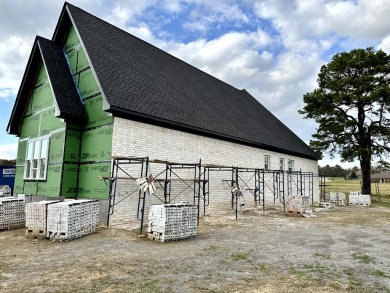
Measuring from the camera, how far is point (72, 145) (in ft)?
42.9

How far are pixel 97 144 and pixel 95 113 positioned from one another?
1416 millimetres

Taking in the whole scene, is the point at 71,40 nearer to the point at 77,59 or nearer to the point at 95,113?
the point at 77,59

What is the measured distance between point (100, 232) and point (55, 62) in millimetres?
9019

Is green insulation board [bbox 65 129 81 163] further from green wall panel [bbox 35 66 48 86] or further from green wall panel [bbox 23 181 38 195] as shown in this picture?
green wall panel [bbox 35 66 48 86]

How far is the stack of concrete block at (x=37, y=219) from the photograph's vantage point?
913 cm

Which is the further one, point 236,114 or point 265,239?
point 236,114

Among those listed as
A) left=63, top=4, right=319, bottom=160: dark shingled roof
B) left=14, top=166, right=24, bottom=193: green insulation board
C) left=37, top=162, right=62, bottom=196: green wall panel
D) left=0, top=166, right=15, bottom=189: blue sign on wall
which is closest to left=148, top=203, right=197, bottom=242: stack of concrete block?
left=63, top=4, right=319, bottom=160: dark shingled roof

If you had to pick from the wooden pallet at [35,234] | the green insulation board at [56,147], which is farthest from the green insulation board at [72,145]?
the wooden pallet at [35,234]

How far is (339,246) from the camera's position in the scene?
340 inches

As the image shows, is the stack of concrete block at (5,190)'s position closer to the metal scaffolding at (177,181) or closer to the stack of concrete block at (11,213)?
the stack of concrete block at (11,213)

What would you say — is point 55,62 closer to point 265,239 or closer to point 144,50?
point 144,50

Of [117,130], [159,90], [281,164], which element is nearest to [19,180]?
[117,130]

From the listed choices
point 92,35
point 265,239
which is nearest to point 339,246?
point 265,239

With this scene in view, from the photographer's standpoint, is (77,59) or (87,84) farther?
(77,59)
